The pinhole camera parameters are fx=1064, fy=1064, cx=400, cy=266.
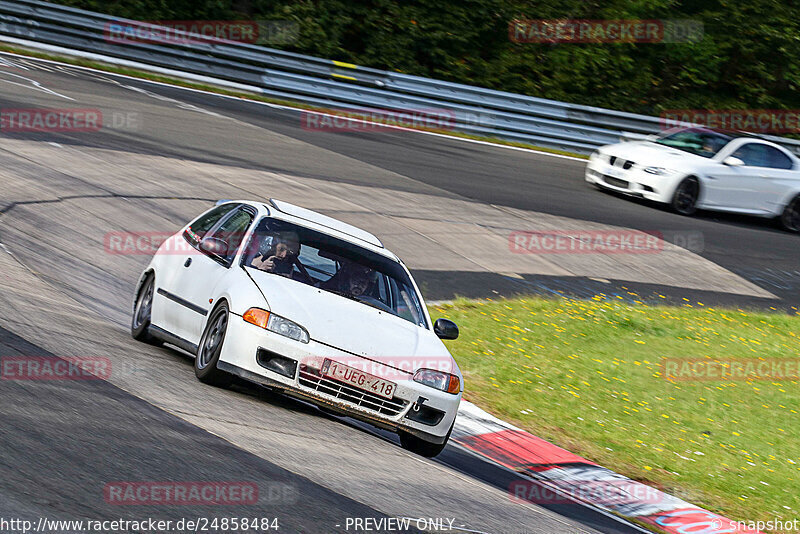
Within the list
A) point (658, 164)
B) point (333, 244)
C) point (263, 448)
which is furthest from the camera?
point (658, 164)

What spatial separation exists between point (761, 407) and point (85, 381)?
24.2ft

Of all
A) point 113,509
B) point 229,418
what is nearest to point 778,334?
point 229,418

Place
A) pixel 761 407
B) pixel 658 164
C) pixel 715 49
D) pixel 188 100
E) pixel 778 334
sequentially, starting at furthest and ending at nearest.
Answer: pixel 715 49 < pixel 188 100 < pixel 658 164 < pixel 778 334 < pixel 761 407

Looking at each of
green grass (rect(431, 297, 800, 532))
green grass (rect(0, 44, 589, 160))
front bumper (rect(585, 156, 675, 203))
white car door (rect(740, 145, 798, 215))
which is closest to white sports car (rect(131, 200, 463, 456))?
green grass (rect(431, 297, 800, 532))

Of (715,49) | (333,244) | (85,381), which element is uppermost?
(715,49)

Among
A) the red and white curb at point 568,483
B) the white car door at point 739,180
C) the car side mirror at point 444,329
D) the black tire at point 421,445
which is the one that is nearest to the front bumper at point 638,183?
the white car door at point 739,180

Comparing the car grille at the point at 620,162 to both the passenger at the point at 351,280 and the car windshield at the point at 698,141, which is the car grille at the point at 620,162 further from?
the passenger at the point at 351,280

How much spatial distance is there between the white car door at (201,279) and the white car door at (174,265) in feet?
0.13

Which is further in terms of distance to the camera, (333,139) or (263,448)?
(333,139)

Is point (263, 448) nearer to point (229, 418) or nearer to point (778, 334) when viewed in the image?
point (229, 418)

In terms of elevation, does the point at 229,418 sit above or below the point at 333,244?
below

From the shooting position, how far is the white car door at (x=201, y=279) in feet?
26.1

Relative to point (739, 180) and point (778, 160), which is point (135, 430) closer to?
point (739, 180)

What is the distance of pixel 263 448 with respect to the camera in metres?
6.28
